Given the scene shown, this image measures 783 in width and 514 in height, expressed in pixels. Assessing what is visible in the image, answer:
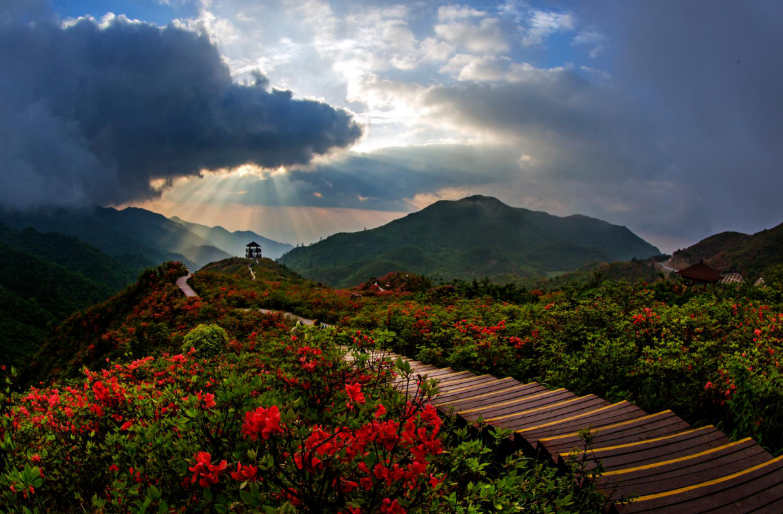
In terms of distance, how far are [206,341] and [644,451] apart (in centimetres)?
760

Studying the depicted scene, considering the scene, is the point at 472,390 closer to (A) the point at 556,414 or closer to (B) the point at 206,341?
(A) the point at 556,414

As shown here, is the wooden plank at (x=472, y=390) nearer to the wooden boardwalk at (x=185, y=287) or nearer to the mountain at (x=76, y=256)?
the wooden boardwalk at (x=185, y=287)

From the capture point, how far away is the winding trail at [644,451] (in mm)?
2586

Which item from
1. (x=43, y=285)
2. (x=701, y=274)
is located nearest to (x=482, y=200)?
(x=43, y=285)

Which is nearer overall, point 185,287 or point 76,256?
point 185,287

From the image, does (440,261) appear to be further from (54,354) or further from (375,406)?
(375,406)

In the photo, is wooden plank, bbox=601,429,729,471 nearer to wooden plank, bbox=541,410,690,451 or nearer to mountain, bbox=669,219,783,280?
wooden plank, bbox=541,410,690,451

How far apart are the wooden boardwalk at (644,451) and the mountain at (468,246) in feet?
253

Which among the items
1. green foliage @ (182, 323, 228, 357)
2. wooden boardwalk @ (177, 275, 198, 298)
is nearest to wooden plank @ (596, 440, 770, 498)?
green foliage @ (182, 323, 228, 357)

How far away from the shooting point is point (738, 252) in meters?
49.1

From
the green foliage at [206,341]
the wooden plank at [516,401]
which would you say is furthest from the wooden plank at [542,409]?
the green foliage at [206,341]

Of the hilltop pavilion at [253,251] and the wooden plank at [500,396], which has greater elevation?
the hilltop pavilion at [253,251]

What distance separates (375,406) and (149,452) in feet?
5.01

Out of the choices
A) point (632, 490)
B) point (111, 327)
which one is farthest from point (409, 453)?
point (111, 327)
